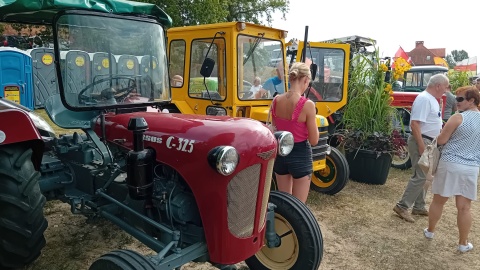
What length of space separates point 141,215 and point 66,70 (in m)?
1.20

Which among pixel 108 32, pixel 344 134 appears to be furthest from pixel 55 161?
pixel 344 134

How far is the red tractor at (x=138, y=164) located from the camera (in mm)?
2148

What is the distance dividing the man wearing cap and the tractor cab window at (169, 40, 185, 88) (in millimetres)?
2795

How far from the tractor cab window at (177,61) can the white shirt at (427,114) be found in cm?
279

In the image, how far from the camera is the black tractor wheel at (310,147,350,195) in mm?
4961

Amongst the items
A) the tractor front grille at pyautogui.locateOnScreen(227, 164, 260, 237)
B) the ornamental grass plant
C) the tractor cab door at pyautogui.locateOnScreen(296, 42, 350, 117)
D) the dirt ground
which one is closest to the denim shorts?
the dirt ground

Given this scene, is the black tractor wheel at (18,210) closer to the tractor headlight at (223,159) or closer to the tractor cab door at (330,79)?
the tractor headlight at (223,159)

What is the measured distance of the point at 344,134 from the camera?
5.88 meters

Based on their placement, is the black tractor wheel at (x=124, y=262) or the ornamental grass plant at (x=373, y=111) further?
the ornamental grass plant at (x=373, y=111)

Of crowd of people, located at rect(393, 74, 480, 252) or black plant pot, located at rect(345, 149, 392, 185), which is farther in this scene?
black plant pot, located at rect(345, 149, 392, 185)

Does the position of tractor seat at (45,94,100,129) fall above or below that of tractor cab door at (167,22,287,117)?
below

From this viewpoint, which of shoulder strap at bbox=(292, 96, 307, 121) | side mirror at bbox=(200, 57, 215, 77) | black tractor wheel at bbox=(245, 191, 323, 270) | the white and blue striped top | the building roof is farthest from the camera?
the building roof

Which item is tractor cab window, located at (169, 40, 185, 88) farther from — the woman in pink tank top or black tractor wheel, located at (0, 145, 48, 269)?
black tractor wheel, located at (0, 145, 48, 269)

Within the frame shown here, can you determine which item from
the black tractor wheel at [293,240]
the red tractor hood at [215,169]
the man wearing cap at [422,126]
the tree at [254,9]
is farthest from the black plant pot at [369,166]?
the tree at [254,9]
